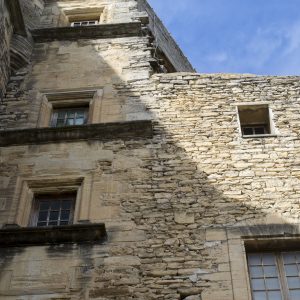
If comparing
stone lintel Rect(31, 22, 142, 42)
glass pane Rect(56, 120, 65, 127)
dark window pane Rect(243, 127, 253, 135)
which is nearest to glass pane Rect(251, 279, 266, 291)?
dark window pane Rect(243, 127, 253, 135)

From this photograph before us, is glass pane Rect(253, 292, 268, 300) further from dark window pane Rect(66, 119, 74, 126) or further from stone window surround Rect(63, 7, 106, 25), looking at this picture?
stone window surround Rect(63, 7, 106, 25)

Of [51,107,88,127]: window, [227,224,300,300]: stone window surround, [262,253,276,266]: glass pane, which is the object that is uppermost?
[51,107,88,127]: window

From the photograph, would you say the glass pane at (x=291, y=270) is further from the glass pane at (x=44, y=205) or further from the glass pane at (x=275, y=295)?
the glass pane at (x=44, y=205)

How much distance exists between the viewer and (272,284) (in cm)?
720

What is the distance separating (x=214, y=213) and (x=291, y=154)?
1.81 meters

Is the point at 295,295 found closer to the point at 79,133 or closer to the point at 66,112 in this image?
the point at 79,133

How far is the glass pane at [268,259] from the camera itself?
7477 mm

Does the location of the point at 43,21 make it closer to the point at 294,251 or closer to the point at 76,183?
the point at 76,183

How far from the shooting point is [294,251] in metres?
7.58

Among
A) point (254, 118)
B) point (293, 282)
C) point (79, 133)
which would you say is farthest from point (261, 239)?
point (79, 133)

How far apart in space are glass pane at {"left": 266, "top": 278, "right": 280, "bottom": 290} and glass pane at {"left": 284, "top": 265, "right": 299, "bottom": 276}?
20cm

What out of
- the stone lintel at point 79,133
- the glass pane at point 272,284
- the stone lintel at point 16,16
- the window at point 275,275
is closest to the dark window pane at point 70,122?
the stone lintel at point 79,133

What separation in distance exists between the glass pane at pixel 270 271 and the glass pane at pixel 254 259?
14cm

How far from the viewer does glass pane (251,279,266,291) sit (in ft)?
23.5
